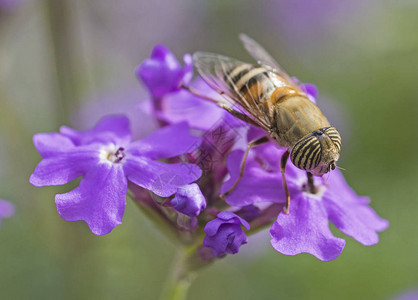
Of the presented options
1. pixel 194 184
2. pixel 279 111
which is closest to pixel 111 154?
pixel 194 184

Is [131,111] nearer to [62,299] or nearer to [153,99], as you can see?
[62,299]

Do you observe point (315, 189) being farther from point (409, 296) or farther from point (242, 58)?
point (242, 58)

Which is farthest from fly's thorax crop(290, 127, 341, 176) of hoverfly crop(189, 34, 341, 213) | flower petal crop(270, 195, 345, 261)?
flower petal crop(270, 195, 345, 261)

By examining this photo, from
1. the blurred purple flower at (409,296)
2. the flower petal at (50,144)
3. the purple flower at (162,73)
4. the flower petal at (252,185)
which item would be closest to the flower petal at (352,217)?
the flower petal at (252,185)

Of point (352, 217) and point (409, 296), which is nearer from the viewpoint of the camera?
point (352, 217)

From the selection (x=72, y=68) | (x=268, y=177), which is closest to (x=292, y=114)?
(x=268, y=177)
